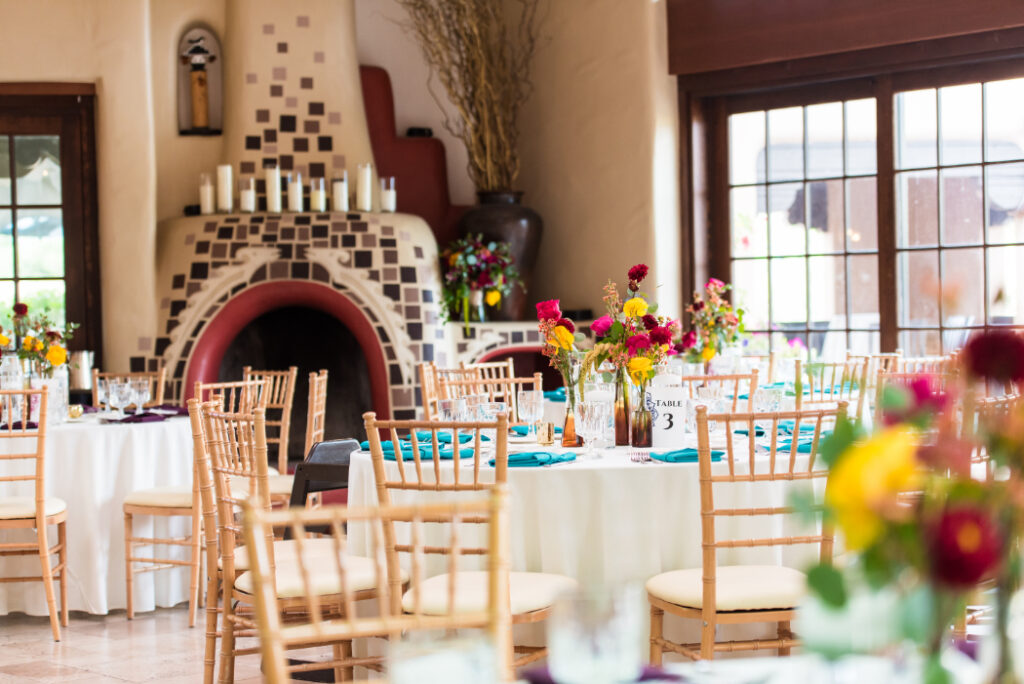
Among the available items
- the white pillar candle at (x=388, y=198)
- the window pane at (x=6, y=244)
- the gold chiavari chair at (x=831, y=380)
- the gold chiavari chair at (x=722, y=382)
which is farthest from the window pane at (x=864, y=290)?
the window pane at (x=6, y=244)

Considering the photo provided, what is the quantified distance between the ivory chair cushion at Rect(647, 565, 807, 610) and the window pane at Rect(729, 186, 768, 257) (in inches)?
155

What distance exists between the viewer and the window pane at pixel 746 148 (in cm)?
664

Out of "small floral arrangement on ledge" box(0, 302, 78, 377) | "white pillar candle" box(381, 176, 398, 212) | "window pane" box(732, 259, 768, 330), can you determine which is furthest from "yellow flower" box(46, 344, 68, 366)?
"window pane" box(732, 259, 768, 330)

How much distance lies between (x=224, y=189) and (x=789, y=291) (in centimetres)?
341

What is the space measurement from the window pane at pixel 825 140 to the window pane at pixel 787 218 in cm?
15

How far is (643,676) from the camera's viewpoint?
1323mm

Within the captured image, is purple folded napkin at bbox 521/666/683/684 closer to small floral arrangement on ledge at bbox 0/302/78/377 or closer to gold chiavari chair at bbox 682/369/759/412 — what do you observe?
gold chiavari chair at bbox 682/369/759/412

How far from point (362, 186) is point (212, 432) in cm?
356

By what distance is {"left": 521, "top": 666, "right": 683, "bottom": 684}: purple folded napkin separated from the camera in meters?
1.29

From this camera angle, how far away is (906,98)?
6098mm

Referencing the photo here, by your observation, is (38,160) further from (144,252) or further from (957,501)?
(957,501)

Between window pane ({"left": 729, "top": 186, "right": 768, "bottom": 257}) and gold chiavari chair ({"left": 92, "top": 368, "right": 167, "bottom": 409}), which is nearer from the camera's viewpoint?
gold chiavari chair ({"left": 92, "top": 368, "right": 167, "bottom": 409})

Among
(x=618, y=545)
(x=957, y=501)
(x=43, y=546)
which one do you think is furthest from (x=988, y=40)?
(x=957, y=501)

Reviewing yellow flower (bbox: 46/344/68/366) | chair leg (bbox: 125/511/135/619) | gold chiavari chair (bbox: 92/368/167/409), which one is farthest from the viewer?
gold chiavari chair (bbox: 92/368/167/409)
